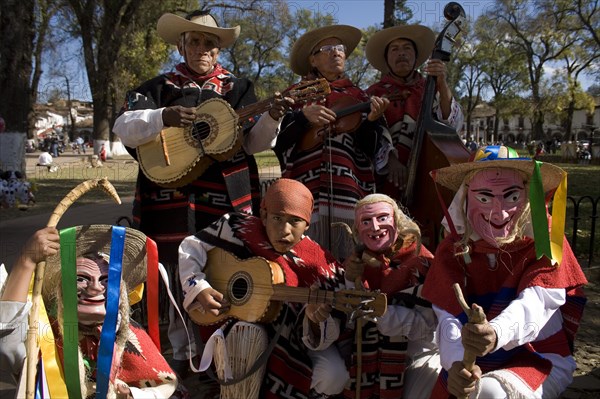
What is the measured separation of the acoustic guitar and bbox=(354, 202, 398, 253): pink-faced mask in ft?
3.22

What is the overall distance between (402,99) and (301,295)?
1.92m

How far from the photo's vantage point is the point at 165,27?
11.9 ft

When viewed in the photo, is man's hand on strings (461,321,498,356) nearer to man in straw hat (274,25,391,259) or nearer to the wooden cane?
the wooden cane

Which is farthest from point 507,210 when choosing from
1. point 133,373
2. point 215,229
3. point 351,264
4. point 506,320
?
point 133,373

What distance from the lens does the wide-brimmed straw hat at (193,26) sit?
3.43 metres

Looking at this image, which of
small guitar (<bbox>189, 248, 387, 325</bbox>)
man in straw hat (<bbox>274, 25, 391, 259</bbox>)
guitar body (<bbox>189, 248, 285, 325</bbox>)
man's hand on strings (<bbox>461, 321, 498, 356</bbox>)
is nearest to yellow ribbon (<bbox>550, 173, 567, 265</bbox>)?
man's hand on strings (<bbox>461, 321, 498, 356</bbox>)

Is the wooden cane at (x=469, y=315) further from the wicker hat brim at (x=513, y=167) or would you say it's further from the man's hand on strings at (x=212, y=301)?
the man's hand on strings at (x=212, y=301)

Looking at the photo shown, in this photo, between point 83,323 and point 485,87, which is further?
point 485,87

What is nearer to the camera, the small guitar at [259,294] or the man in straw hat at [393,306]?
the small guitar at [259,294]

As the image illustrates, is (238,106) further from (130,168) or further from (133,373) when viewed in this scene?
(130,168)

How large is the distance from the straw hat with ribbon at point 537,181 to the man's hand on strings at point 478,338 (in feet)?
1.47

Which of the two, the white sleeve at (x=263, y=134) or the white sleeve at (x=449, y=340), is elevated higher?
the white sleeve at (x=263, y=134)

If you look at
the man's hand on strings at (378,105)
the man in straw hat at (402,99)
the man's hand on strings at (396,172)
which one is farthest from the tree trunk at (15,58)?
the man's hand on strings at (378,105)

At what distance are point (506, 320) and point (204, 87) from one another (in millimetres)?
2384
